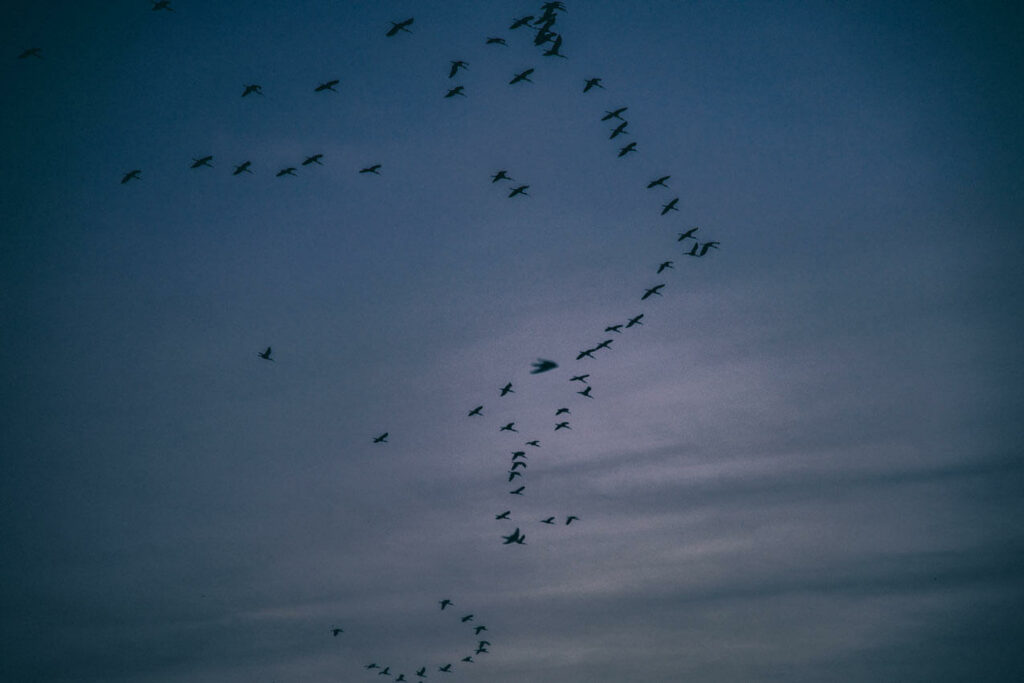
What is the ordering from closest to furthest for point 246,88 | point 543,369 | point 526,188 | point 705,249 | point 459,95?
point 543,369, point 246,88, point 459,95, point 705,249, point 526,188

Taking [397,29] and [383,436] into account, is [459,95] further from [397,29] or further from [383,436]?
[383,436]

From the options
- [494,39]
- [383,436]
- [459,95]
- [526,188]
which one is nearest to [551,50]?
[494,39]

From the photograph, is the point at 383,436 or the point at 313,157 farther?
the point at 383,436

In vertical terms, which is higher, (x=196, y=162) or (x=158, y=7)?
(x=158, y=7)

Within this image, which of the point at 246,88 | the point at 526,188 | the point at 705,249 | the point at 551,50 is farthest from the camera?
the point at 526,188

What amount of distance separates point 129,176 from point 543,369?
27.8 metres

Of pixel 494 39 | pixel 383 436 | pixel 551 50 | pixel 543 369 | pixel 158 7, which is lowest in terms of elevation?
pixel 543 369

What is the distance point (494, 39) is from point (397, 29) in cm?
520

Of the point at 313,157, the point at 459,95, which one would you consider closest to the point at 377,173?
the point at 313,157

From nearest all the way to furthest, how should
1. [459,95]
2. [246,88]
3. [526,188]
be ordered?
[246,88] → [459,95] → [526,188]

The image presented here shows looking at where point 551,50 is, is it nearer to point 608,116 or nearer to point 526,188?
point 608,116

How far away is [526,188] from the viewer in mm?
50938

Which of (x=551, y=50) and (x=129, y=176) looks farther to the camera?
(x=129, y=176)

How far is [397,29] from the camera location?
130 feet
